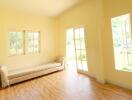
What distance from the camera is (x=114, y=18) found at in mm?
3186

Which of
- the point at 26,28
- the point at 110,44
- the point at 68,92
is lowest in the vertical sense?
the point at 68,92

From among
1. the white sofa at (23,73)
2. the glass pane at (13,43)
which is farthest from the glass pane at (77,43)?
the glass pane at (13,43)

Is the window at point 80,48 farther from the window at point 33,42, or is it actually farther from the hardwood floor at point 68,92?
the window at point 33,42

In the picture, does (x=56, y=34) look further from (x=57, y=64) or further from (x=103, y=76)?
(x=103, y=76)

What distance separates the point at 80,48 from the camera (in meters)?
4.57

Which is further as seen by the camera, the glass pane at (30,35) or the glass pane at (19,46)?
the glass pane at (30,35)

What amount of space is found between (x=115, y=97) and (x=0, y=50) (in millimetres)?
3988

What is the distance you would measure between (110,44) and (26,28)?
3.42 meters

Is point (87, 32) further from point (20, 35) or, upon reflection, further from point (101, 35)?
point (20, 35)

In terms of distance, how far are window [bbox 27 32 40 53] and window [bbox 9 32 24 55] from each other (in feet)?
1.08

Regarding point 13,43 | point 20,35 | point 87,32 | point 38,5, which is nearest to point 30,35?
point 20,35

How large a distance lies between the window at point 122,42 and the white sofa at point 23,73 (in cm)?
264

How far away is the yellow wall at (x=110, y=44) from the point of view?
114 inches

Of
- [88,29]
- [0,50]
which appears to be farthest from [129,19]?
[0,50]
